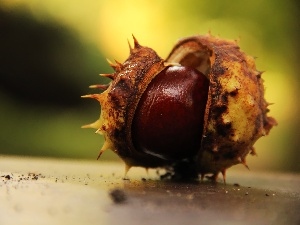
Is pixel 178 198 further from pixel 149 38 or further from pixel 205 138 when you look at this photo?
pixel 149 38

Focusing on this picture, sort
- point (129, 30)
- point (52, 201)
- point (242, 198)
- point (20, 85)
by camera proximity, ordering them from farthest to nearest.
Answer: point (129, 30), point (20, 85), point (242, 198), point (52, 201)

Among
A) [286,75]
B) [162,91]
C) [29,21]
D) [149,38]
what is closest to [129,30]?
[149,38]

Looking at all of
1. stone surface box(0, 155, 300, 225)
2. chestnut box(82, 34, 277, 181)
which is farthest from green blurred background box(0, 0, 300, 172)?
stone surface box(0, 155, 300, 225)

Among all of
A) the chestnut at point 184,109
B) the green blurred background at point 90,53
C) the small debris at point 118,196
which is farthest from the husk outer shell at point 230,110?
the green blurred background at point 90,53

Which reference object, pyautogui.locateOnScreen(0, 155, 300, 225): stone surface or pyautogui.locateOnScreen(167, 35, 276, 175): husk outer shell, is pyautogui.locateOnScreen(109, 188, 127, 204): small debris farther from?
pyautogui.locateOnScreen(167, 35, 276, 175): husk outer shell

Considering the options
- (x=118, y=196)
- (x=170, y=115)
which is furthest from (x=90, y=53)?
(x=118, y=196)
